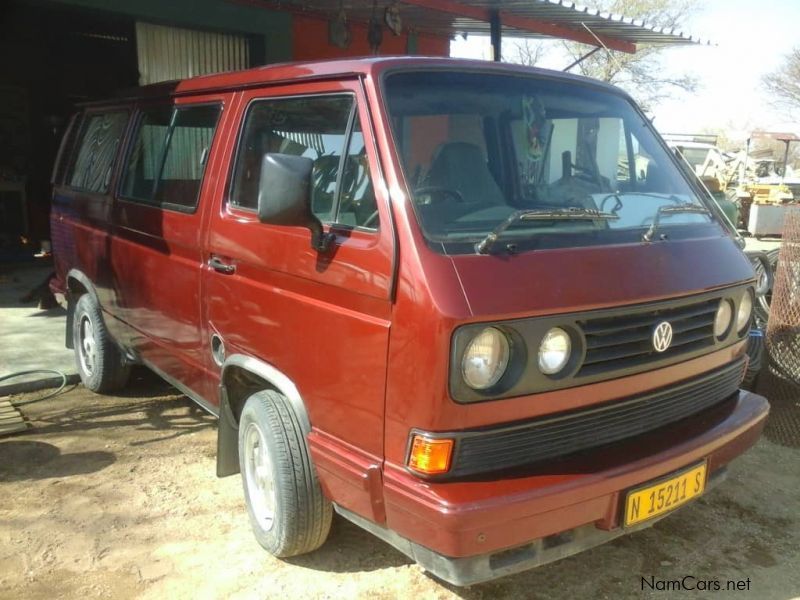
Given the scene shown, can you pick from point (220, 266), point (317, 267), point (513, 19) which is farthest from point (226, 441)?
point (513, 19)

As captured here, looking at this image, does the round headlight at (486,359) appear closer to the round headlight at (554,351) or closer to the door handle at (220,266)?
the round headlight at (554,351)

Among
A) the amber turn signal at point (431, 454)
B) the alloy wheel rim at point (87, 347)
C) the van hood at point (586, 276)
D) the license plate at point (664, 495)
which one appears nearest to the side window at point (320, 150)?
the van hood at point (586, 276)

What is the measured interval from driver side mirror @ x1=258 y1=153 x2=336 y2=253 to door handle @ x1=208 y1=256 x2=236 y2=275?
27.5 inches

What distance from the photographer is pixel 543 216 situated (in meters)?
2.55

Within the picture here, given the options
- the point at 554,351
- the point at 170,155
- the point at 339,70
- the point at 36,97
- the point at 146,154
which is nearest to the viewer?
the point at 554,351

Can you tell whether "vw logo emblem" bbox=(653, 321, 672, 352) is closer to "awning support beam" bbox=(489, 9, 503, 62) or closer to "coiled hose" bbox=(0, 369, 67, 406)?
"coiled hose" bbox=(0, 369, 67, 406)

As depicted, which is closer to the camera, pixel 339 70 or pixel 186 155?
pixel 339 70

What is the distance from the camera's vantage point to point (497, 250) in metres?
2.35

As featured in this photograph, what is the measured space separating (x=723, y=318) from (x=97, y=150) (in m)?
4.09

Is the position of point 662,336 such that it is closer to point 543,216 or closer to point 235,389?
point 543,216

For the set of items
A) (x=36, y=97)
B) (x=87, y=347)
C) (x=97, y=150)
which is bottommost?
(x=87, y=347)

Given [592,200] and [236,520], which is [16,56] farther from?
[592,200]

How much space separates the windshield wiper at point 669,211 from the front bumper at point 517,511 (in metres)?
0.79

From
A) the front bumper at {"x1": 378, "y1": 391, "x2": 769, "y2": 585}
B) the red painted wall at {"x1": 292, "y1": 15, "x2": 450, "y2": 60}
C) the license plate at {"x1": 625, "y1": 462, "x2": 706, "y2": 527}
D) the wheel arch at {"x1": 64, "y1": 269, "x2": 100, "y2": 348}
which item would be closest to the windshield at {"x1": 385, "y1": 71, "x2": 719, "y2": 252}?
the front bumper at {"x1": 378, "y1": 391, "x2": 769, "y2": 585}
